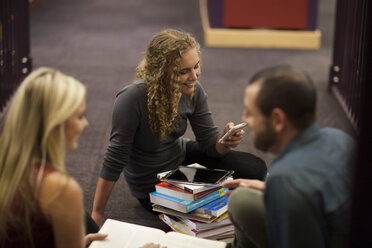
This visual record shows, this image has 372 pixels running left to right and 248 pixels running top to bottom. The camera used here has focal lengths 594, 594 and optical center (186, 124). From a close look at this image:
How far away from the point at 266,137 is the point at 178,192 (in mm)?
863

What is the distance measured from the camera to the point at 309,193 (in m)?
1.46

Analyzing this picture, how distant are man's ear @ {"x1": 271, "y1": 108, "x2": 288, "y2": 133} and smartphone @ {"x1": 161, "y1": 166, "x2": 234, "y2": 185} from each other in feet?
2.82

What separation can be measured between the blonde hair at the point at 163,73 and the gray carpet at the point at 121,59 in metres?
0.57

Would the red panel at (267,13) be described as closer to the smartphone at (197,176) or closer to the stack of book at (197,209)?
the smartphone at (197,176)

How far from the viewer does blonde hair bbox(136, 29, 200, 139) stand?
2.40 meters

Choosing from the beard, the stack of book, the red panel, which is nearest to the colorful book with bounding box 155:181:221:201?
the stack of book

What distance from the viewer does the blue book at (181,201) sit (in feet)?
7.77

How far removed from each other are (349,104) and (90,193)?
78.7 inches

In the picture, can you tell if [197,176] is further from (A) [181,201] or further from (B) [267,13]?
(B) [267,13]

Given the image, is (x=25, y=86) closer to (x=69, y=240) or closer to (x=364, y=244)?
(x=69, y=240)

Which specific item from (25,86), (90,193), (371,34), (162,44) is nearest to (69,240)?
(25,86)

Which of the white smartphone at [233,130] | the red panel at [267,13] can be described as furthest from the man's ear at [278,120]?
the red panel at [267,13]

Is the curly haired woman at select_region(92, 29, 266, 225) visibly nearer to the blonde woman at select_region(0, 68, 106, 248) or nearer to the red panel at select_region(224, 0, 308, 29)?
the blonde woman at select_region(0, 68, 106, 248)

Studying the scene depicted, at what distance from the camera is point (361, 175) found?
129 cm
